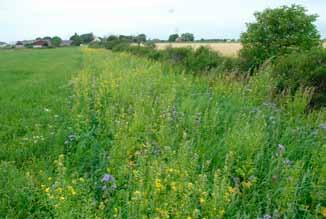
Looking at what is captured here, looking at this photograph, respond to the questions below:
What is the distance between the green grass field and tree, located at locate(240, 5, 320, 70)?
4058 mm

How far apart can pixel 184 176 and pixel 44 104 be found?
5705mm

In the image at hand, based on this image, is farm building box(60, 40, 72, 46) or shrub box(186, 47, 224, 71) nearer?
shrub box(186, 47, 224, 71)

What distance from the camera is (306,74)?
680 centimetres

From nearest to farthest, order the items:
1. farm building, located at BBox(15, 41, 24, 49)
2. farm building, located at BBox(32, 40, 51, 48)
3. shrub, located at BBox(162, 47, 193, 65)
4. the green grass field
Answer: the green grass field → shrub, located at BBox(162, 47, 193, 65) → farm building, located at BBox(15, 41, 24, 49) → farm building, located at BBox(32, 40, 51, 48)

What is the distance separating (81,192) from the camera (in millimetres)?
3072

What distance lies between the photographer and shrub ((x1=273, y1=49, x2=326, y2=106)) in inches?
259

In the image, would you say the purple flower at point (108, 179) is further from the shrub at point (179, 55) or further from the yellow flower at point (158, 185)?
the shrub at point (179, 55)

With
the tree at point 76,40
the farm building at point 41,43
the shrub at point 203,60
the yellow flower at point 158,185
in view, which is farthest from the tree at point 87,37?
the yellow flower at point 158,185

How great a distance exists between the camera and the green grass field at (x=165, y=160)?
2.95 metres

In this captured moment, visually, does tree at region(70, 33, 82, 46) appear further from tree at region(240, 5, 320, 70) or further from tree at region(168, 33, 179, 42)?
tree at region(240, 5, 320, 70)

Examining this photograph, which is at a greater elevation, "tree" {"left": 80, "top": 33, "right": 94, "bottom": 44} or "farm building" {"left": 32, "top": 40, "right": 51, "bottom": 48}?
"tree" {"left": 80, "top": 33, "right": 94, "bottom": 44}

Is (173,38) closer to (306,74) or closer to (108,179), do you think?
(306,74)

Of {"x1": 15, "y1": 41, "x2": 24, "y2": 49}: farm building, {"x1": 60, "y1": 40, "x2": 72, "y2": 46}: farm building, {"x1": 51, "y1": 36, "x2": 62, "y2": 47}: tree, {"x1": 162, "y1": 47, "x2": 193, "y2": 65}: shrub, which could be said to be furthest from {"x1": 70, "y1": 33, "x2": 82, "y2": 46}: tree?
{"x1": 162, "y1": 47, "x2": 193, "y2": 65}: shrub

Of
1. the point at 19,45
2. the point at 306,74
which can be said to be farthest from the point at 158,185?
the point at 19,45
